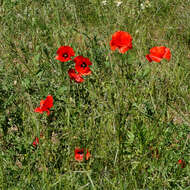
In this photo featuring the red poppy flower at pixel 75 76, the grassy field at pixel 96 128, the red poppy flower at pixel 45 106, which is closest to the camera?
the grassy field at pixel 96 128

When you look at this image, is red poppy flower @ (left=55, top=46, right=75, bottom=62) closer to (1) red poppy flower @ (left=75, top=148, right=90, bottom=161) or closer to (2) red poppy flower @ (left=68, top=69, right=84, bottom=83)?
(2) red poppy flower @ (left=68, top=69, right=84, bottom=83)

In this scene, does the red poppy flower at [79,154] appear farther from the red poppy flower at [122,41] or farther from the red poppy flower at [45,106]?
the red poppy flower at [122,41]

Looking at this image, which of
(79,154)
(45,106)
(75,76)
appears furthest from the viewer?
(75,76)

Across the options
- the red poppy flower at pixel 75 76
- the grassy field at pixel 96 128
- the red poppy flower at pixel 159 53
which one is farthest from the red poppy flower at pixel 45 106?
the red poppy flower at pixel 159 53

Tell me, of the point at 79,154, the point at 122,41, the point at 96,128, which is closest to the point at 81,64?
the point at 122,41

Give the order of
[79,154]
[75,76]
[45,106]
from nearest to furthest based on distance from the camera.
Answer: [79,154] < [45,106] < [75,76]

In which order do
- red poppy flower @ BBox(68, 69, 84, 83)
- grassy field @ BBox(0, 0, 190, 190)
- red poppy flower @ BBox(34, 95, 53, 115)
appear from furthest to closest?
red poppy flower @ BBox(68, 69, 84, 83) → red poppy flower @ BBox(34, 95, 53, 115) → grassy field @ BBox(0, 0, 190, 190)

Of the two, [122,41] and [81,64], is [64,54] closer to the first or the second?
[81,64]

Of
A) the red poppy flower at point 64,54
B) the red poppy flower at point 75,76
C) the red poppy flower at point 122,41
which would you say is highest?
the red poppy flower at point 122,41

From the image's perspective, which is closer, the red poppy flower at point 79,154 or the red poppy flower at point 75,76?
the red poppy flower at point 79,154

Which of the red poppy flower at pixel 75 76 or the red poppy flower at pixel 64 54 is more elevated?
the red poppy flower at pixel 64 54

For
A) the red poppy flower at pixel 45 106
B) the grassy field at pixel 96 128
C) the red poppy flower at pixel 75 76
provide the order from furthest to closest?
the red poppy flower at pixel 75 76 → the red poppy flower at pixel 45 106 → the grassy field at pixel 96 128

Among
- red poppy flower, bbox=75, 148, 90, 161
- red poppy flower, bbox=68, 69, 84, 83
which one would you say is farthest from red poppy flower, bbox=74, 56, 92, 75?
red poppy flower, bbox=75, 148, 90, 161

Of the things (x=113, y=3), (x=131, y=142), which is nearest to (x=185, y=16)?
(x=113, y=3)
